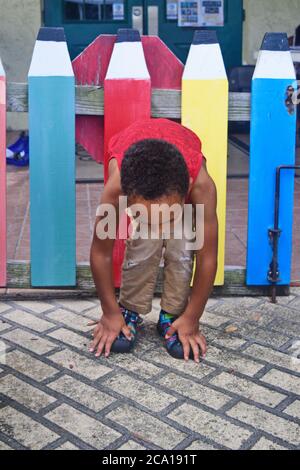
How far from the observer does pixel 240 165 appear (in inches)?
272

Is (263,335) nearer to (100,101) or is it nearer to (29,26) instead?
(100,101)

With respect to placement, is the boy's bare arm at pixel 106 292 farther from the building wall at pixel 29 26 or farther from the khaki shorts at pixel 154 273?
the building wall at pixel 29 26

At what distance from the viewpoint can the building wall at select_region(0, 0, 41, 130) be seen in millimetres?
8258

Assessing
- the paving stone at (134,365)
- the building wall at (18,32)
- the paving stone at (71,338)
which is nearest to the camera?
the paving stone at (134,365)

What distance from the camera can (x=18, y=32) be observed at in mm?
8336

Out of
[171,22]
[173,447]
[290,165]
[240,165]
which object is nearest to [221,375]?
[173,447]

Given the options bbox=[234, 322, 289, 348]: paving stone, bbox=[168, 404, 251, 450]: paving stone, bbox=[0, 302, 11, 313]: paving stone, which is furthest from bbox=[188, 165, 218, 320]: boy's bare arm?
bbox=[0, 302, 11, 313]: paving stone

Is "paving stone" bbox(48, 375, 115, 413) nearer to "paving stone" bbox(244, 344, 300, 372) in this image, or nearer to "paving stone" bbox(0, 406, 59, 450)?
"paving stone" bbox(0, 406, 59, 450)

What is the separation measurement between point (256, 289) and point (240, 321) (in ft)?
1.17

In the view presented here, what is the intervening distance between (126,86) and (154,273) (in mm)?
897

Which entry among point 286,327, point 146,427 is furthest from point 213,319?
point 146,427

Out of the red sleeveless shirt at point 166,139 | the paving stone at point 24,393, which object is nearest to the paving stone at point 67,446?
the paving stone at point 24,393

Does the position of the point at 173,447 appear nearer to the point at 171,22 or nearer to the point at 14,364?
the point at 14,364

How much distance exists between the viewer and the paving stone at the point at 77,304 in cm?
338
